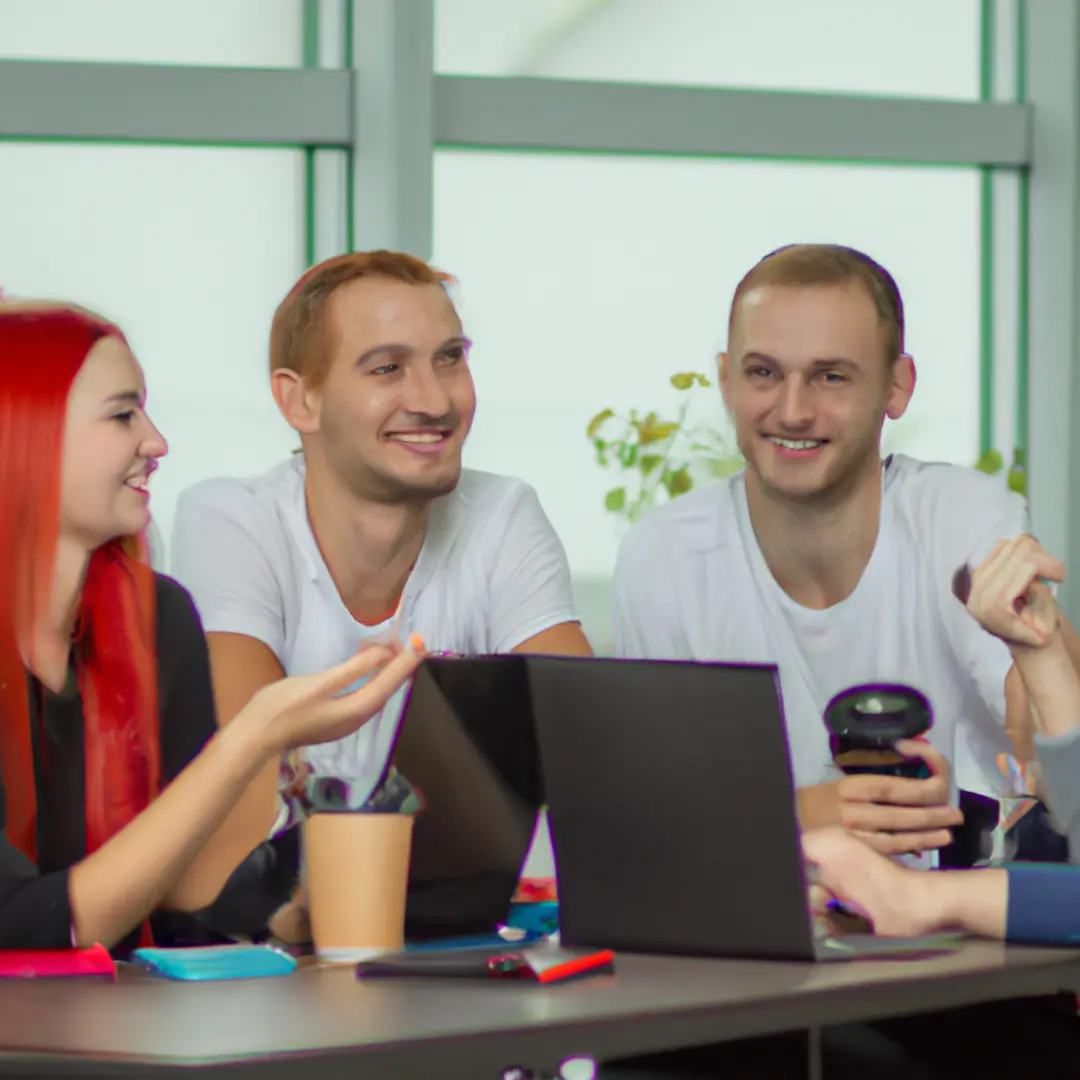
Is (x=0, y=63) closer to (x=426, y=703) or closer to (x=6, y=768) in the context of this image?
(x=6, y=768)

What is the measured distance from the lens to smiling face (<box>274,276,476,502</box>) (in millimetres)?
2320

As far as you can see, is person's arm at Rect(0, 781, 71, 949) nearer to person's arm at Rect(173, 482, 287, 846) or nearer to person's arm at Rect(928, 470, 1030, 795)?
person's arm at Rect(173, 482, 287, 846)

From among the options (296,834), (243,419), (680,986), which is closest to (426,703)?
(296,834)

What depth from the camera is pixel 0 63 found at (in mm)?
3283

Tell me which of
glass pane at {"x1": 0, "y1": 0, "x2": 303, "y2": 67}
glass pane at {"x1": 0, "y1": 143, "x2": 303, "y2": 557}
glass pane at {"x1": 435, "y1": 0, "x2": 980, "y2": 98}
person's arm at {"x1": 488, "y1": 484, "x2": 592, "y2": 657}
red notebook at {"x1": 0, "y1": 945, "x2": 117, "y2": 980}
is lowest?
red notebook at {"x1": 0, "y1": 945, "x2": 117, "y2": 980}

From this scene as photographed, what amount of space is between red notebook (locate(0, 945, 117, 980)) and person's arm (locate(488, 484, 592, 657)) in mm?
1071

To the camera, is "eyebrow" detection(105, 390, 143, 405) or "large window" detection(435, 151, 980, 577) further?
"large window" detection(435, 151, 980, 577)

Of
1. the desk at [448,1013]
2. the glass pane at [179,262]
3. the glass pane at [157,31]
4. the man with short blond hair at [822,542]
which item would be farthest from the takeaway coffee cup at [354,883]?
the glass pane at [157,31]

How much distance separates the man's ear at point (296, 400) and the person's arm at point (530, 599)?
31 centimetres

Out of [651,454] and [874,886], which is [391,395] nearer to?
[874,886]

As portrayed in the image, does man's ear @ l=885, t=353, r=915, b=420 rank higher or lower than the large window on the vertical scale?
lower

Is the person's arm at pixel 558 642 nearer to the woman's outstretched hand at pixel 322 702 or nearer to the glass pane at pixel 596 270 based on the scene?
the woman's outstretched hand at pixel 322 702

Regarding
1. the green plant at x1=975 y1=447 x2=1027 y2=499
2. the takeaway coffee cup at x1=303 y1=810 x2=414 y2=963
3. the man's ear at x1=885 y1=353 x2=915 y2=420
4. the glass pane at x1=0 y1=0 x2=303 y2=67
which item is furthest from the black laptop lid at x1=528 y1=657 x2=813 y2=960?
the green plant at x1=975 y1=447 x2=1027 y2=499

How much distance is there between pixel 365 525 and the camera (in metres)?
2.37
